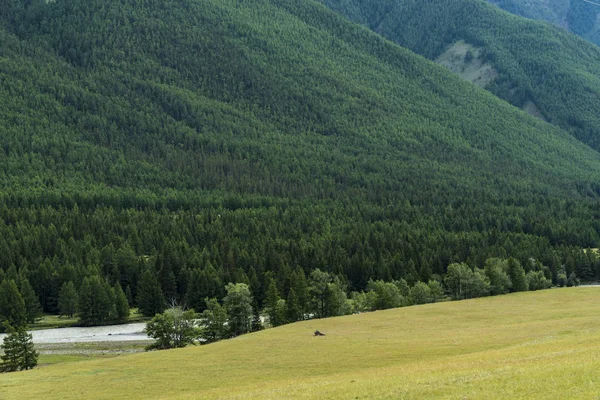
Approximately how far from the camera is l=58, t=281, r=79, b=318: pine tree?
183m

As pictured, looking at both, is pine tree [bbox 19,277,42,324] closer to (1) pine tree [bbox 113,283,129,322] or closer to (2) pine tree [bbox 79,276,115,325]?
(2) pine tree [bbox 79,276,115,325]

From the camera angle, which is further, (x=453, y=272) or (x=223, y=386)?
(x=453, y=272)

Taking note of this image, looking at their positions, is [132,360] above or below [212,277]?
below

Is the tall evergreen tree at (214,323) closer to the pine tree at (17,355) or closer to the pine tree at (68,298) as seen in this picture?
the pine tree at (17,355)

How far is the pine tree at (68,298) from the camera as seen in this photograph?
18275 cm

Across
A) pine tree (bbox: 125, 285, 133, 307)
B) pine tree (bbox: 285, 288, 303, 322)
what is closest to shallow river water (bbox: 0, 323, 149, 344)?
pine tree (bbox: 125, 285, 133, 307)

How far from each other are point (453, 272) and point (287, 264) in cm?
4409

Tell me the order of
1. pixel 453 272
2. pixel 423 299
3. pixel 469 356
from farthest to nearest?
pixel 453 272
pixel 423 299
pixel 469 356

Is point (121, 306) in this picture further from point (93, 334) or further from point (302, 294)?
point (302, 294)

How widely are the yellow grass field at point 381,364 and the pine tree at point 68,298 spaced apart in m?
77.7

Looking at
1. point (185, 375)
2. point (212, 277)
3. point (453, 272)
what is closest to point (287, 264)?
point (212, 277)

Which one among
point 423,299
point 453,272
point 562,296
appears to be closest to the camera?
point 562,296

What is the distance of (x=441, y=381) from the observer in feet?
177

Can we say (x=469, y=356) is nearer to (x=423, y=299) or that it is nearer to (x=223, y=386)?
(x=223, y=386)
